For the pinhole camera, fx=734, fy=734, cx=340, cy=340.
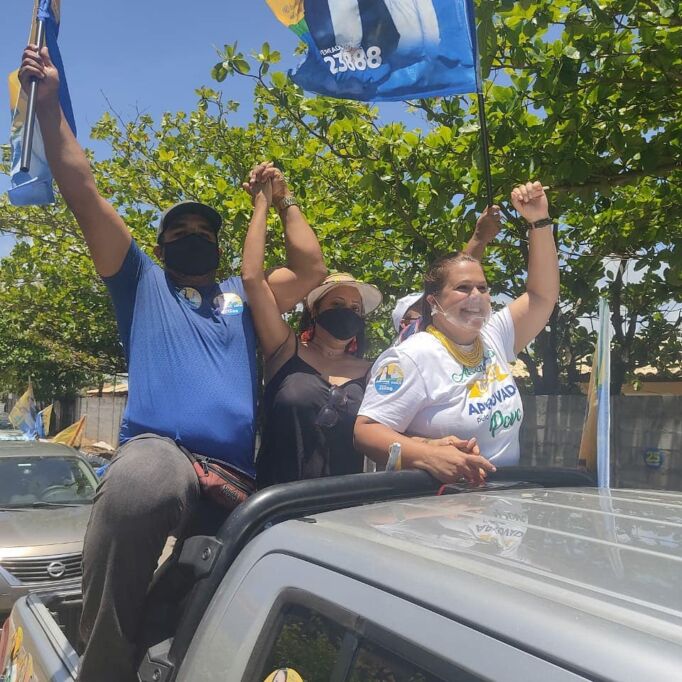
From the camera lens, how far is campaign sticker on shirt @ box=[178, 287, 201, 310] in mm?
2266

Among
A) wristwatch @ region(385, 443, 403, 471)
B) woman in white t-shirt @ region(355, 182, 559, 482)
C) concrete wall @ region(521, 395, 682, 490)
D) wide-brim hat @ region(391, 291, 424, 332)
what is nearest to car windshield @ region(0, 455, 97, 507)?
concrete wall @ region(521, 395, 682, 490)

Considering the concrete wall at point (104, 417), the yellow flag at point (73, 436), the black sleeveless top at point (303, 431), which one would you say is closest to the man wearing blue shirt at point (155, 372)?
the black sleeveless top at point (303, 431)

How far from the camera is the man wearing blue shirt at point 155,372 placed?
5.69 ft

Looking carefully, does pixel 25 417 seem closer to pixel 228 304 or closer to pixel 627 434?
pixel 627 434

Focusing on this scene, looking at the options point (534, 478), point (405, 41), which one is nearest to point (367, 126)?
point (405, 41)

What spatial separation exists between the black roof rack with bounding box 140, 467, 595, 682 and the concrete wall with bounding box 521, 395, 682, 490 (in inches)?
210

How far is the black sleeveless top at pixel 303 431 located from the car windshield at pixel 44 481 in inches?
210

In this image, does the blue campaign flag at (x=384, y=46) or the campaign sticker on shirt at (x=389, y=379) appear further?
the blue campaign flag at (x=384, y=46)

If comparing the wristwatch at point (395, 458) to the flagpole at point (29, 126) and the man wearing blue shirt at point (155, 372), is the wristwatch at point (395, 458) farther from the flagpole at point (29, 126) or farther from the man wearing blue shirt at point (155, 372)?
the flagpole at point (29, 126)

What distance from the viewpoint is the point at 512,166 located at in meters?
4.73

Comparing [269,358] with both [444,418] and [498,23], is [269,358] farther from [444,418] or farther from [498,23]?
[498,23]

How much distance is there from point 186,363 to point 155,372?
3.5 inches

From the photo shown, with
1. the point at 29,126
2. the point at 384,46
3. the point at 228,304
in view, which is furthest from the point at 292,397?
the point at 384,46

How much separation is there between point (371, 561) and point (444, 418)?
40.2 inches
